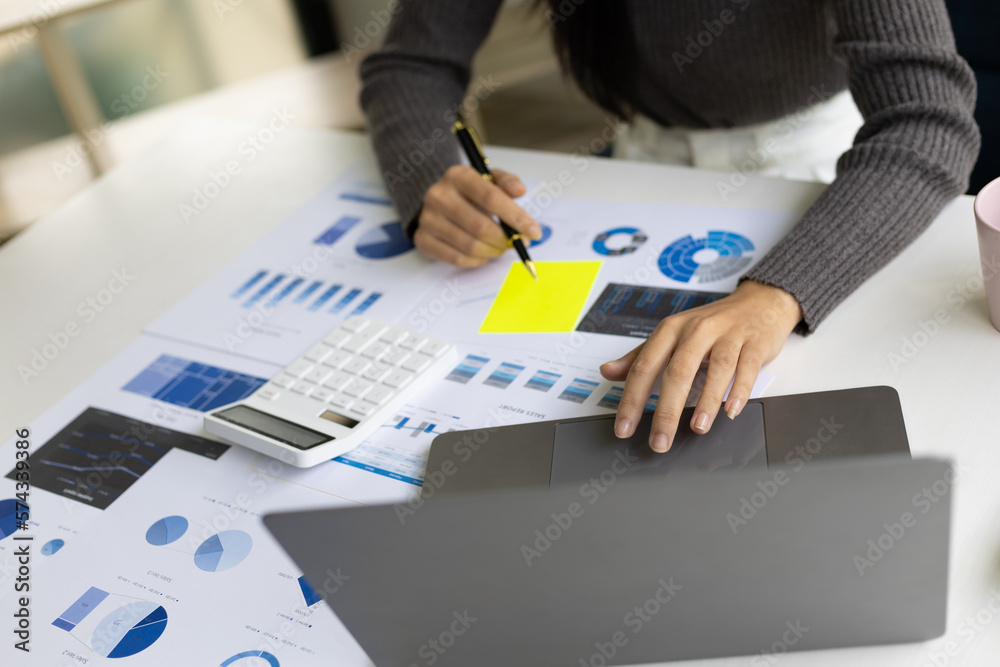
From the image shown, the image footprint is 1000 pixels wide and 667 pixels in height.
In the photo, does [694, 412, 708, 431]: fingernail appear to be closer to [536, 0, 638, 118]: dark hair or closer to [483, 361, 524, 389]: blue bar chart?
[483, 361, 524, 389]: blue bar chart

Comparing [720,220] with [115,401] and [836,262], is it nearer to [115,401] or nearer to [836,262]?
[836,262]

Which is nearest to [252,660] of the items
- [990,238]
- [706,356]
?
[706,356]

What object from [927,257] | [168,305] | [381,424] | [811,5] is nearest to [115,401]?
[168,305]

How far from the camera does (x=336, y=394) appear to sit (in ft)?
2.69

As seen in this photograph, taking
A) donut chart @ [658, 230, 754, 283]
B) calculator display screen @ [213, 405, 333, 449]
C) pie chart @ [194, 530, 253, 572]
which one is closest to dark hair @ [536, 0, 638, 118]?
donut chart @ [658, 230, 754, 283]

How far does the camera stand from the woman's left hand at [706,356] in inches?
27.2

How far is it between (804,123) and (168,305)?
3.04 feet

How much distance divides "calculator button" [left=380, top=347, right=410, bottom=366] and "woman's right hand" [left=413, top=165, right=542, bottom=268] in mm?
174

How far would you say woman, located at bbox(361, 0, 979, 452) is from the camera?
767mm

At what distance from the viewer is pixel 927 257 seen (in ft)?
2.82

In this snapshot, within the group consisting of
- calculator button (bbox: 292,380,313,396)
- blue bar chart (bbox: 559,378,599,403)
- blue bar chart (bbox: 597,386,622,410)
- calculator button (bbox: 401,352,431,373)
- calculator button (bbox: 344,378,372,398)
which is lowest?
blue bar chart (bbox: 597,386,622,410)

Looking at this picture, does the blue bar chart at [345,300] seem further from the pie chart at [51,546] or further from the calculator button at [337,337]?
the pie chart at [51,546]

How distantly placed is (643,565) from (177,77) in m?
2.71

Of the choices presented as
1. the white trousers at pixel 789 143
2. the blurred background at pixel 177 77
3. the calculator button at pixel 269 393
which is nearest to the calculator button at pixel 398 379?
the calculator button at pixel 269 393
